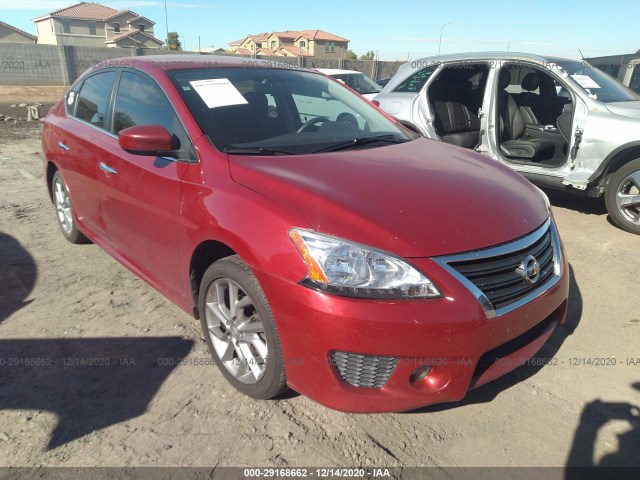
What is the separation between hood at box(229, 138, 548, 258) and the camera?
2041 mm

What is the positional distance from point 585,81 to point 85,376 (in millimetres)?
5459

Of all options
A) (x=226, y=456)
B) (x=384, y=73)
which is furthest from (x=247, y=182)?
(x=384, y=73)

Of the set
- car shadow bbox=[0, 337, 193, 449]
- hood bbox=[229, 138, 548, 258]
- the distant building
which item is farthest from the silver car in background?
the distant building

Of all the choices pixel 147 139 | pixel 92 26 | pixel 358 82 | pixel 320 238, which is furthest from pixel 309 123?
pixel 92 26

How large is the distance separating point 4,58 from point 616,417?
29.6 meters

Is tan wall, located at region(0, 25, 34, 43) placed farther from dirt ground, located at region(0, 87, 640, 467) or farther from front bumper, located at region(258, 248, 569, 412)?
front bumper, located at region(258, 248, 569, 412)

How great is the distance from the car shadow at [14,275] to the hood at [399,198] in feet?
7.11

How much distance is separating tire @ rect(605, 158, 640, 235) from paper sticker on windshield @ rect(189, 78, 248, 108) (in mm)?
3960

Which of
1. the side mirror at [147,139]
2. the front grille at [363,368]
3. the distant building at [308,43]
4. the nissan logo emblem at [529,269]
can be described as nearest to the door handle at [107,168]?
the side mirror at [147,139]

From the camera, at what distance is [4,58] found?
24.2 m

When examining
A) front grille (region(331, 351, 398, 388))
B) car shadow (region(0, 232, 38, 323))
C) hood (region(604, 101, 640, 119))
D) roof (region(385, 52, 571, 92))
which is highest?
roof (region(385, 52, 571, 92))

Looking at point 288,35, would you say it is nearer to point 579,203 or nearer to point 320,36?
point 320,36

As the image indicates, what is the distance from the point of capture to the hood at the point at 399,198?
2041 millimetres

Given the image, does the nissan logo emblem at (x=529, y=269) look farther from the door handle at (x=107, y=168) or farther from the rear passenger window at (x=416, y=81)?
the rear passenger window at (x=416, y=81)
